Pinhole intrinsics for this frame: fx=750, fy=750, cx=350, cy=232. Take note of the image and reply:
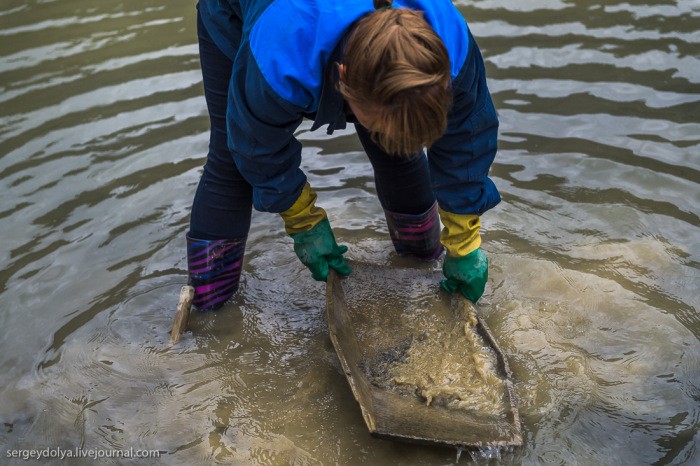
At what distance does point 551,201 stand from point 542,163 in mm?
331

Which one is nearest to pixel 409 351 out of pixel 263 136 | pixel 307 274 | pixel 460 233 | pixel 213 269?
pixel 460 233

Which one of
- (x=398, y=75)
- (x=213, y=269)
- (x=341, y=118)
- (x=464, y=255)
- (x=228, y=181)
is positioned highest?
(x=398, y=75)

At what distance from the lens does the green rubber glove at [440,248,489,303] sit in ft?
9.27

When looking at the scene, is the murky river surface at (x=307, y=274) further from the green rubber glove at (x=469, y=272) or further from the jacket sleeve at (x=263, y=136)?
the jacket sleeve at (x=263, y=136)

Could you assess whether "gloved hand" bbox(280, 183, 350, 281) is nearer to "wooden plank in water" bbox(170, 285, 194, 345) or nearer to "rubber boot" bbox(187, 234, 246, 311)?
"rubber boot" bbox(187, 234, 246, 311)

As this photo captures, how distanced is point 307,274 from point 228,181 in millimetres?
734

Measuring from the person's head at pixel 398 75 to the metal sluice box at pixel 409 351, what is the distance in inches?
40.0

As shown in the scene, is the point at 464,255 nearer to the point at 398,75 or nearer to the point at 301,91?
the point at 301,91

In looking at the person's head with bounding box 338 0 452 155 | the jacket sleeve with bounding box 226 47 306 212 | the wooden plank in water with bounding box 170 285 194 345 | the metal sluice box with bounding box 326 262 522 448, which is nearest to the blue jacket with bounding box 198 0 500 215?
the jacket sleeve with bounding box 226 47 306 212

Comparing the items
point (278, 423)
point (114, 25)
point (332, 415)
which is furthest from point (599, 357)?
point (114, 25)

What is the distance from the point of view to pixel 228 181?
2.89 meters

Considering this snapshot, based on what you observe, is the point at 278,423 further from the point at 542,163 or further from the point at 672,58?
the point at 672,58

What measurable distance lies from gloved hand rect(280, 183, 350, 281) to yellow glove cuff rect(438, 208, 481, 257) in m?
0.47

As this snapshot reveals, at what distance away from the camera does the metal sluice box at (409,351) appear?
8.03 feet
